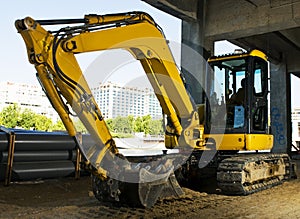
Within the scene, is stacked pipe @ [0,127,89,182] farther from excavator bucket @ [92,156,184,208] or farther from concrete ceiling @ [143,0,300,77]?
concrete ceiling @ [143,0,300,77]

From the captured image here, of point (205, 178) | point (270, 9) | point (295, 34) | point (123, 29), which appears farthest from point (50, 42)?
point (295, 34)

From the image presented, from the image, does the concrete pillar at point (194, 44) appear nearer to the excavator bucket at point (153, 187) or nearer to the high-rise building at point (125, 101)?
the high-rise building at point (125, 101)

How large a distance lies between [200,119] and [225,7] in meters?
5.34

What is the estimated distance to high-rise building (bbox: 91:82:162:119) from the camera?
591cm

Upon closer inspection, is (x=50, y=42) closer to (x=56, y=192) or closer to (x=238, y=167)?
(x=56, y=192)

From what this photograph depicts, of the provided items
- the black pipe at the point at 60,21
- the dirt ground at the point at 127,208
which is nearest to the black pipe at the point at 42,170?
the dirt ground at the point at 127,208

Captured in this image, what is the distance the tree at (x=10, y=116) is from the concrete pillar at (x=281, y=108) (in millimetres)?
23368

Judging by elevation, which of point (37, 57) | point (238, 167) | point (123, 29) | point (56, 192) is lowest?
point (56, 192)

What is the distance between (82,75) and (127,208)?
211 centimetres

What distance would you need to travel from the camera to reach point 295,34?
52.9 ft

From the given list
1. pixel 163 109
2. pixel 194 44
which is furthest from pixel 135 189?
pixel 194 44

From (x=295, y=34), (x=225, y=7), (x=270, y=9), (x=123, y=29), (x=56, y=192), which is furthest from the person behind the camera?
(x=295, y=34)

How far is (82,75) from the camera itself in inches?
197

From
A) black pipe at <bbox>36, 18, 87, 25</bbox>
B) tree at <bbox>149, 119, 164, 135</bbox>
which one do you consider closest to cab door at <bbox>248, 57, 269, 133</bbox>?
tree at <bbox>149, 119, 164, 135</bbox>
